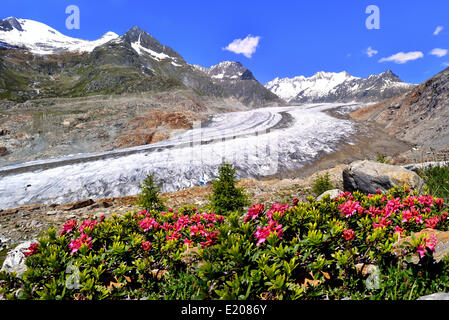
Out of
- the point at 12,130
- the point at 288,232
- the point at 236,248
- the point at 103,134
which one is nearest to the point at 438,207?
the point at 288,232

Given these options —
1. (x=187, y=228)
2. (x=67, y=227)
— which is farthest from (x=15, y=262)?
(x=187, y=228)

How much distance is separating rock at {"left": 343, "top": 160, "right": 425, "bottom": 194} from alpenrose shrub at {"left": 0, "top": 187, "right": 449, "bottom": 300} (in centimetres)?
403

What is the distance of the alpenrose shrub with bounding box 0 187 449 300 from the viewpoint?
2.84 m

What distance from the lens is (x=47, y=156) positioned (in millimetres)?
23812

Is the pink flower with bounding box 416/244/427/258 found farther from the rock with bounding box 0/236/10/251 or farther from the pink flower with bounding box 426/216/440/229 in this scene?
the rock with bounding box 0/236/10/251

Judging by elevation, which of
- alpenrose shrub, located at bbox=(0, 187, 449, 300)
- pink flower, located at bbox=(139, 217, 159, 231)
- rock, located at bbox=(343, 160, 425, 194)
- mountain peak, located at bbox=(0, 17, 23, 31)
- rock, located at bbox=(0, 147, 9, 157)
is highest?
mountain peak, located at bbox=(0, 17, 23, 31)

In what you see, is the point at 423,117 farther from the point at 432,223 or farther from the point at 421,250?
the point at 421,250

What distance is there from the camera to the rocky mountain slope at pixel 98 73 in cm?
7106

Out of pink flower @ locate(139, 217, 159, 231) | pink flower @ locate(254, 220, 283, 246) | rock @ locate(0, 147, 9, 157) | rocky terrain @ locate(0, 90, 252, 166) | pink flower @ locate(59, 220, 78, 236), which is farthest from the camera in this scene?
rocky terrain @ locate(0, 90, 252, 166)

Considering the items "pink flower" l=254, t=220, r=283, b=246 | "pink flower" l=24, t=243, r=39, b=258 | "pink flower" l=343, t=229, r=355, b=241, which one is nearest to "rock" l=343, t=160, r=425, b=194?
"pink flower" l=343, t=229, r=355, b=241
